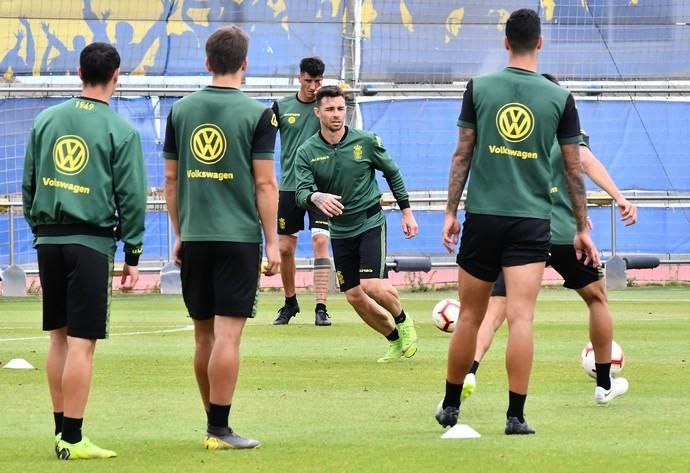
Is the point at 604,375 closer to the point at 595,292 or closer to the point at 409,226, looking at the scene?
the point at 595,292

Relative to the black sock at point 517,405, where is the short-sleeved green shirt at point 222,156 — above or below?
above

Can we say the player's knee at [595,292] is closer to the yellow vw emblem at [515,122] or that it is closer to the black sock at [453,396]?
the black sock at [453,396]

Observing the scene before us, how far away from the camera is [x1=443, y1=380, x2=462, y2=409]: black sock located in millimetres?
8391

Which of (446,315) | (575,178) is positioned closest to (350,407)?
(575,178)

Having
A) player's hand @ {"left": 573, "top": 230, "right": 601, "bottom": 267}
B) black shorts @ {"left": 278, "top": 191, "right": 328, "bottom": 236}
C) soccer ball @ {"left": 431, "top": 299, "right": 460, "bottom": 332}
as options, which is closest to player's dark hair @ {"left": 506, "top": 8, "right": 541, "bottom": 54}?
player's hand @ {"left": 573, "top": 230, "right": 601, "bottom": 267}

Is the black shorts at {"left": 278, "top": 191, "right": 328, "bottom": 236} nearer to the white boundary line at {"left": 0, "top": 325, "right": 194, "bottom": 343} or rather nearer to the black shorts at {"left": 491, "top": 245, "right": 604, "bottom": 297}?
the white boundary line at {"left": 0, "top": 325, "right": 194, "bottom": 343}

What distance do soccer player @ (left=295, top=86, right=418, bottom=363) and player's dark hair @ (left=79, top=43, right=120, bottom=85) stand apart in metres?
4.88

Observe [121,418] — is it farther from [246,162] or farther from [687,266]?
[687,266]

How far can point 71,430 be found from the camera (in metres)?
7.47

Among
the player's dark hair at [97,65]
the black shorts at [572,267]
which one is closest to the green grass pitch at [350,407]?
the black shorts at [572,267]

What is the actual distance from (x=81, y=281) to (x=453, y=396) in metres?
2.11

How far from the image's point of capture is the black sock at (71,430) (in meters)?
7.46

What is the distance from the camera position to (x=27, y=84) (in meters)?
25.0

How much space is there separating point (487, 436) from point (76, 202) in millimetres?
2361
